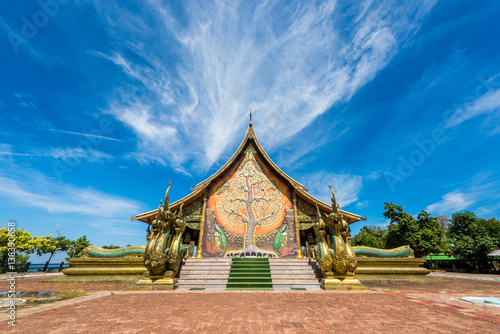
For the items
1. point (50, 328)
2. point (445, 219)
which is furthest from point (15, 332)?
point (445, 219)

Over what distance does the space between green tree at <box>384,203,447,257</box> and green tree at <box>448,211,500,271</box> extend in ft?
4.24

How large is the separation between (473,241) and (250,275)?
22.2m

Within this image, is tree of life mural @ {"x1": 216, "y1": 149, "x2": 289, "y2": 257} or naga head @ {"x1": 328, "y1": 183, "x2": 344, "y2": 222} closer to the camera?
naga head @ {"x1": 328, "y1": 183, "x2": 344, "y2": 222}

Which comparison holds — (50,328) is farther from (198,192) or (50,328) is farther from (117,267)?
(198,192)

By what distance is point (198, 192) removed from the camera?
37.2ft

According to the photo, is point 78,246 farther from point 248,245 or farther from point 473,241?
point 473,241

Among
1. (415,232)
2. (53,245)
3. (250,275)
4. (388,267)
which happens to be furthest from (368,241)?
(53,245)

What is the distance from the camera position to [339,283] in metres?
6.29

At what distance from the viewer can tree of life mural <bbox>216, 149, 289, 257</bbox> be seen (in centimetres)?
1096

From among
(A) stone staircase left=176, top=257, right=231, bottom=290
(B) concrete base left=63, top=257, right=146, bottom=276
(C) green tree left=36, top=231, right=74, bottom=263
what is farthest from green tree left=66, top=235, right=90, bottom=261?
(A) stone staircase left=176, top=257, right=231, bottom=290

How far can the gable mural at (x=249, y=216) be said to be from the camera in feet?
35.0

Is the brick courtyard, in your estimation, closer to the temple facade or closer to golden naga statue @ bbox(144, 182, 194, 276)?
golden naga statue @ bbox(144, 182, 194, 276)

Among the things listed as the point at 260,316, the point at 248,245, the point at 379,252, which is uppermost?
the point at 248,245

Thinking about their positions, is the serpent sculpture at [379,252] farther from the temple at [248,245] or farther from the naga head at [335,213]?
the naga head at [335,213]
